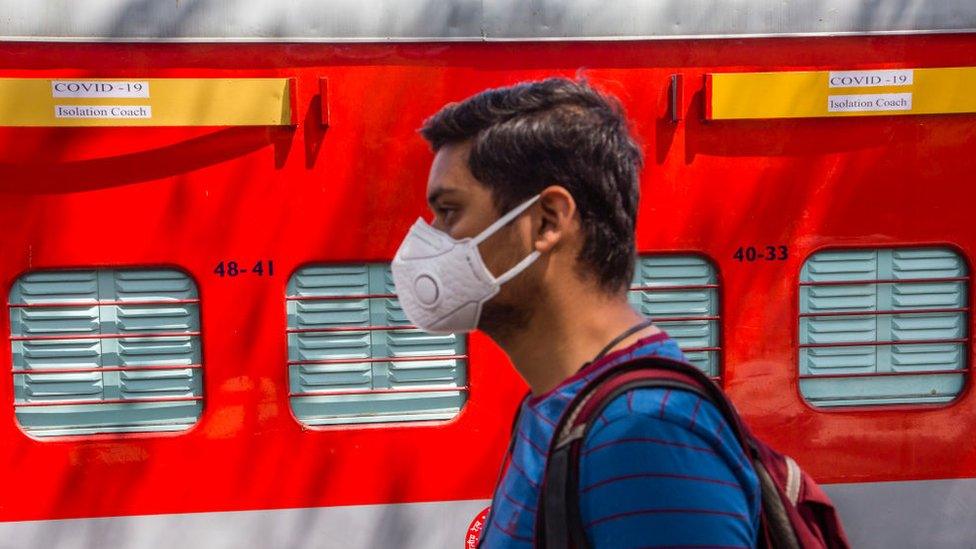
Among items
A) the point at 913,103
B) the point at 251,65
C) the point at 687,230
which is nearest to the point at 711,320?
the point at 687,230

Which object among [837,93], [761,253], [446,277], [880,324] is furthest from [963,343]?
[446,277]

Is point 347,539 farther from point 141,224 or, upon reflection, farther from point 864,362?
point 864,362

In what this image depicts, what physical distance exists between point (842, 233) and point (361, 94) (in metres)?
1.74

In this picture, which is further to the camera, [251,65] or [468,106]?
[251,65]

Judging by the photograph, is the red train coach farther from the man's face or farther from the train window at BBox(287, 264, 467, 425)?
the man's face

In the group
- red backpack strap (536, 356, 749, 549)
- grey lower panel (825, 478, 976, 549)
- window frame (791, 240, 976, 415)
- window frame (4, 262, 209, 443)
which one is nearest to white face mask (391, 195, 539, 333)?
red backpack strap (536, 356, 749, 549)

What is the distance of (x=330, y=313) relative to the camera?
3.45 metres

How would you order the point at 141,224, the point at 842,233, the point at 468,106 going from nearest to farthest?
1. the point at 468,106
2. the point at 141,224
3. the point at 842,233

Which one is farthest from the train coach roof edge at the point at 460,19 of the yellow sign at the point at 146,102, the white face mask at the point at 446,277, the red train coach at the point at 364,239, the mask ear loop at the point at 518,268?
the mask ear loop at the point at 518,268

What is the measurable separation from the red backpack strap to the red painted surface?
7.65 ft

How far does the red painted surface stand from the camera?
330 cm

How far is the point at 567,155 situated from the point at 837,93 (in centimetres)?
244

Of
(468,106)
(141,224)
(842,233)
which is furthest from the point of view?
(842,233)

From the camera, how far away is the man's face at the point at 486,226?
1395 millimetres
